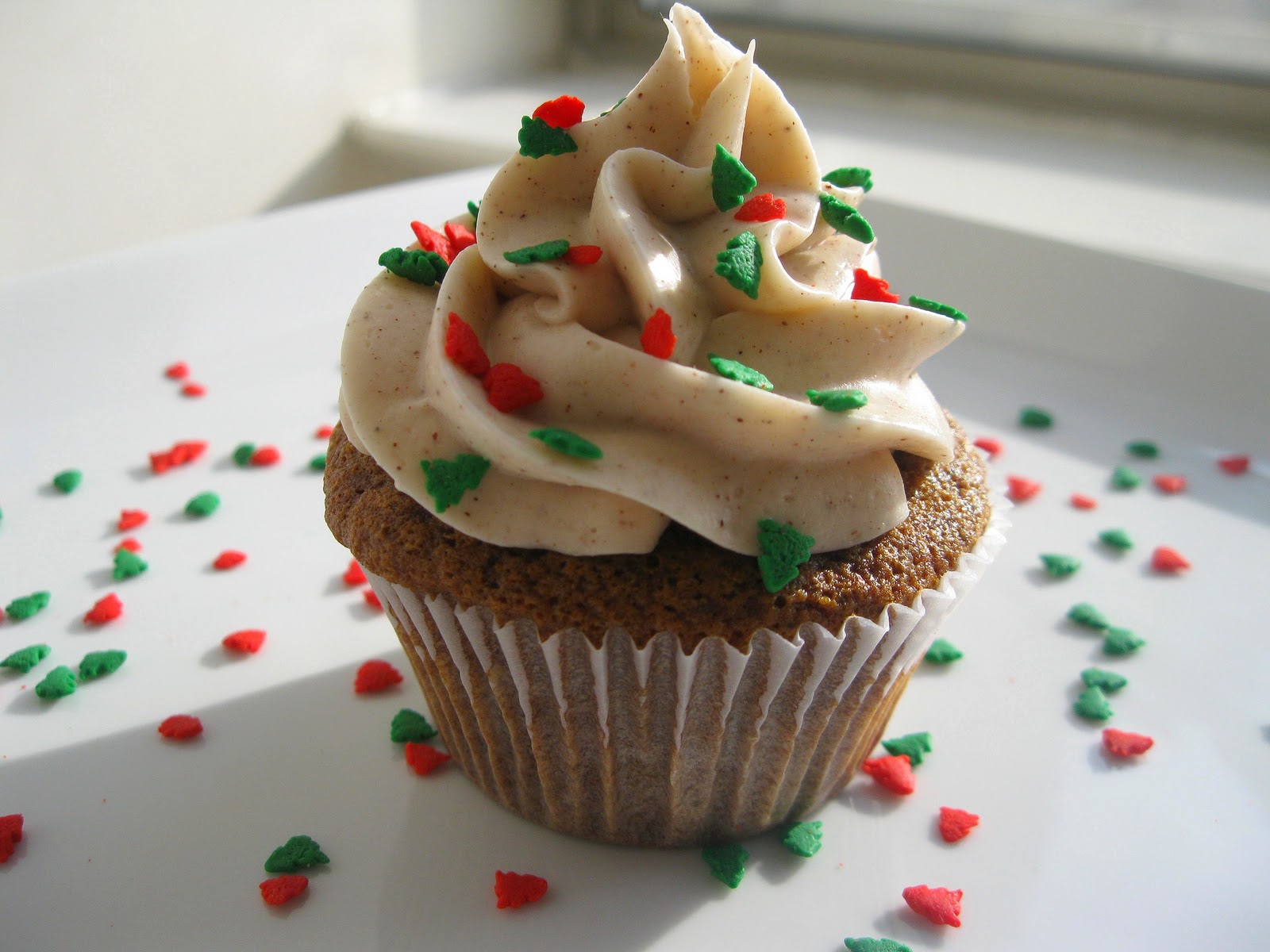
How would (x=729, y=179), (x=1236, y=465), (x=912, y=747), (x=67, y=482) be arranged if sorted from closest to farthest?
(x=729, y=179) → (x=912, y=747) → (x=67, y=482) → (x=1236, y=465)

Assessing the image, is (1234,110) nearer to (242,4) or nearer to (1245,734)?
(1245,734)

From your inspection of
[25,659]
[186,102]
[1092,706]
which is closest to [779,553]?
[1092,706]

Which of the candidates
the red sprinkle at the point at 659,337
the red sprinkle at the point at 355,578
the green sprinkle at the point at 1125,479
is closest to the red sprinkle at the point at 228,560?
the red sprinkle at the point at 355,578

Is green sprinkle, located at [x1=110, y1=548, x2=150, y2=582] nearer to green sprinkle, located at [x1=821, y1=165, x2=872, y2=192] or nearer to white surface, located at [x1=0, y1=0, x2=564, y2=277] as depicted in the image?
green sprinkle, located at [x1=821, y1=165, x2=872, y2=192]

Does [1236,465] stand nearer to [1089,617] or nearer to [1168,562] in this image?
[1168,562]

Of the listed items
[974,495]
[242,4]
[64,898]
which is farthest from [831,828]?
[242,4]

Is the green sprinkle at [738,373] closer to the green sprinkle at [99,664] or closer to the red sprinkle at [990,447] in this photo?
the green sprinkle at [99,664]
